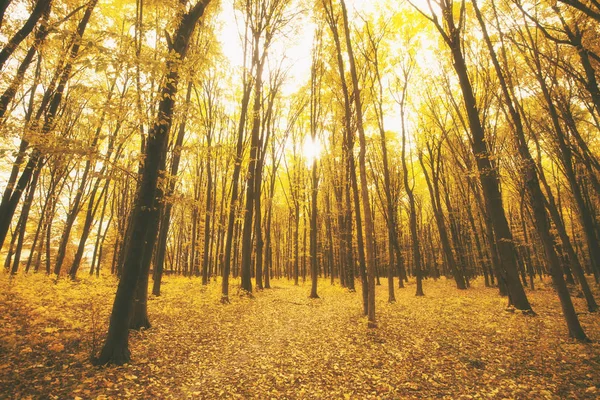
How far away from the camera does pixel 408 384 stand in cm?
Result: 491

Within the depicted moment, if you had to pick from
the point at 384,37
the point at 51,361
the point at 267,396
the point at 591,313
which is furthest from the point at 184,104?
the point at 591,313

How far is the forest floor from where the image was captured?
15.0 feet

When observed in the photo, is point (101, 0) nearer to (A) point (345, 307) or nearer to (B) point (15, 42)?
(B) point (15, 42)

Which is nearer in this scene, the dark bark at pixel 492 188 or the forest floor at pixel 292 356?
the forest floor at pixel 292 356

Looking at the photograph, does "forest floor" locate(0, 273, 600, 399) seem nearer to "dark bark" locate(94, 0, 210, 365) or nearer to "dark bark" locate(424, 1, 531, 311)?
"dark bark" locate(94, 0, 210, 365)

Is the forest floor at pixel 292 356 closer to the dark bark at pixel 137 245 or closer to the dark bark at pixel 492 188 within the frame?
the dark bark at pixel 137 245

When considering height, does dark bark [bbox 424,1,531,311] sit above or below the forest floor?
above

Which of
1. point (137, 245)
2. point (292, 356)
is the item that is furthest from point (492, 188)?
point (137, 245)

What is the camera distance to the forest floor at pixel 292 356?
4.58 meters

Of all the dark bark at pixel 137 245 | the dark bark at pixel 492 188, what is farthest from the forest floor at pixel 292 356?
the dark bark at pixel 492 188

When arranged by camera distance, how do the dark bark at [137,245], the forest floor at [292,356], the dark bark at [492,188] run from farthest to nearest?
the dark bark at [492,188] → the dark bark at [137,245] → the forest floor at [292,356]

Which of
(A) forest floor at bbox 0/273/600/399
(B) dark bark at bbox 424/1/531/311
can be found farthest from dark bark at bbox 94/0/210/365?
(B) dark bark at bbox 424/1/531/311

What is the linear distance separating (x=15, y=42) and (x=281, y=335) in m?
9.87

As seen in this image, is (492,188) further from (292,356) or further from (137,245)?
(137,245)
